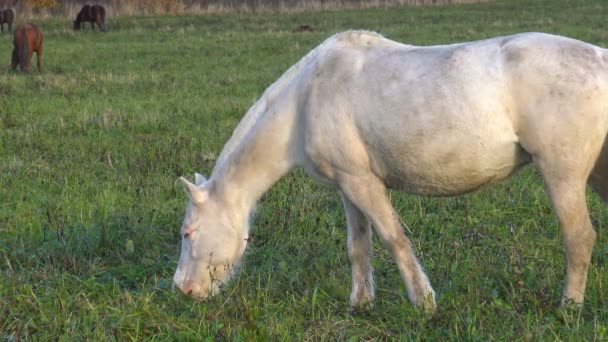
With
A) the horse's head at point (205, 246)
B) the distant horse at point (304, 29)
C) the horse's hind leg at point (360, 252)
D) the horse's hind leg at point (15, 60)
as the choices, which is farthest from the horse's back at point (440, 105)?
the distant horse at point (304, 29)

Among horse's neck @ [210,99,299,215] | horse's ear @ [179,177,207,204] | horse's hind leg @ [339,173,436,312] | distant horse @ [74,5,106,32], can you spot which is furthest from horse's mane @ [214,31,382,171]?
distant horse @ [74,5,106,32]

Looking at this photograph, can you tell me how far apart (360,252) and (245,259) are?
2.92 feet

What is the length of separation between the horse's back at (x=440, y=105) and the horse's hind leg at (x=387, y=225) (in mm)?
92

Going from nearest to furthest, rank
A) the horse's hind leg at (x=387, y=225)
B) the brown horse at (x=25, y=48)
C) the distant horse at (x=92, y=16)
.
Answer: the horse's hind leg at (x=387, y=225) → the brown horse at (x=25, y=48) → the distant horse at (x=92, y=16)

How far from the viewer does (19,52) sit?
18.8 metres

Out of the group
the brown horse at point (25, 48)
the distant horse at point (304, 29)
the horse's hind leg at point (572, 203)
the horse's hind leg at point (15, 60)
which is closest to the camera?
the horse's hind leg at point (572, 203)

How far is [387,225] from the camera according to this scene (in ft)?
15.3

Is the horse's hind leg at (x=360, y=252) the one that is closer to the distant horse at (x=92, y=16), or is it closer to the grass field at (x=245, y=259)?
the grass field at (x=245, y=259)

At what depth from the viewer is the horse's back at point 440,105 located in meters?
4.35

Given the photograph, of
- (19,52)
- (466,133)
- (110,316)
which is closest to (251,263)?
(110,316)

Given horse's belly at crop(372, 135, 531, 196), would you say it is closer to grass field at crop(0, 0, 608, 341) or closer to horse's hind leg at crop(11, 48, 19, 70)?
grass field at crop(0, 0, 608, 341)

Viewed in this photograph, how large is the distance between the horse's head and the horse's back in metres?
0.66

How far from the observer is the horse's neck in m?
4.92

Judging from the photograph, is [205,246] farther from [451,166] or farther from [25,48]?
[25,48]
